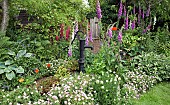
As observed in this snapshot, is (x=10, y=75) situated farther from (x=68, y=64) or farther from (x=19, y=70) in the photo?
(x=68, y=64)

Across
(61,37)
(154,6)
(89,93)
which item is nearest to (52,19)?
(61,37)

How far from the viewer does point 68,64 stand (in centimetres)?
458

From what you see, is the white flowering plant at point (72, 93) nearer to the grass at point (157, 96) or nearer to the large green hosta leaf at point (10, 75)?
the large green hosta leaf at point (10, 75)

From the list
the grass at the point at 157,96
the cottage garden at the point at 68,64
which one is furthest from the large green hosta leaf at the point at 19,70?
the grass at the point at 157,96

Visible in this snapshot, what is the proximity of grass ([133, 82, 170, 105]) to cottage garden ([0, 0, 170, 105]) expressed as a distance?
0.10m

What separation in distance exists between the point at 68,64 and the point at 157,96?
5.68 feet

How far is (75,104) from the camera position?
3.13 m

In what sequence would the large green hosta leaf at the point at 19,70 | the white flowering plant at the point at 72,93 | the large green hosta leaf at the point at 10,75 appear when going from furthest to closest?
the large green hosta leaf at the point at 19,70
the large green hosta leaf at the point at 10,75
the white flowering plant at the point at 72,93

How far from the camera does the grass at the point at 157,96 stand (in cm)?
416

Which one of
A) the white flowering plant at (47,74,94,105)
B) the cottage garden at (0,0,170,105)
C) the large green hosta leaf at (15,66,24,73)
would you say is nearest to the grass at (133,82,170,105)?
the cottage garden at (0,0,170,105)

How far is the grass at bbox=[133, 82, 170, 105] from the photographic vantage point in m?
4.16

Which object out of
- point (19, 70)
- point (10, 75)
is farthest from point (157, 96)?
point (10, 75)

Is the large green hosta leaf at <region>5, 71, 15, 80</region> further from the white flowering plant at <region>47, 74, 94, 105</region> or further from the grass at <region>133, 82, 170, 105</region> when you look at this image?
the grass at <region>133, 82, 170, 105</region>

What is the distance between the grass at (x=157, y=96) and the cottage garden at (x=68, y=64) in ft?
0.32
